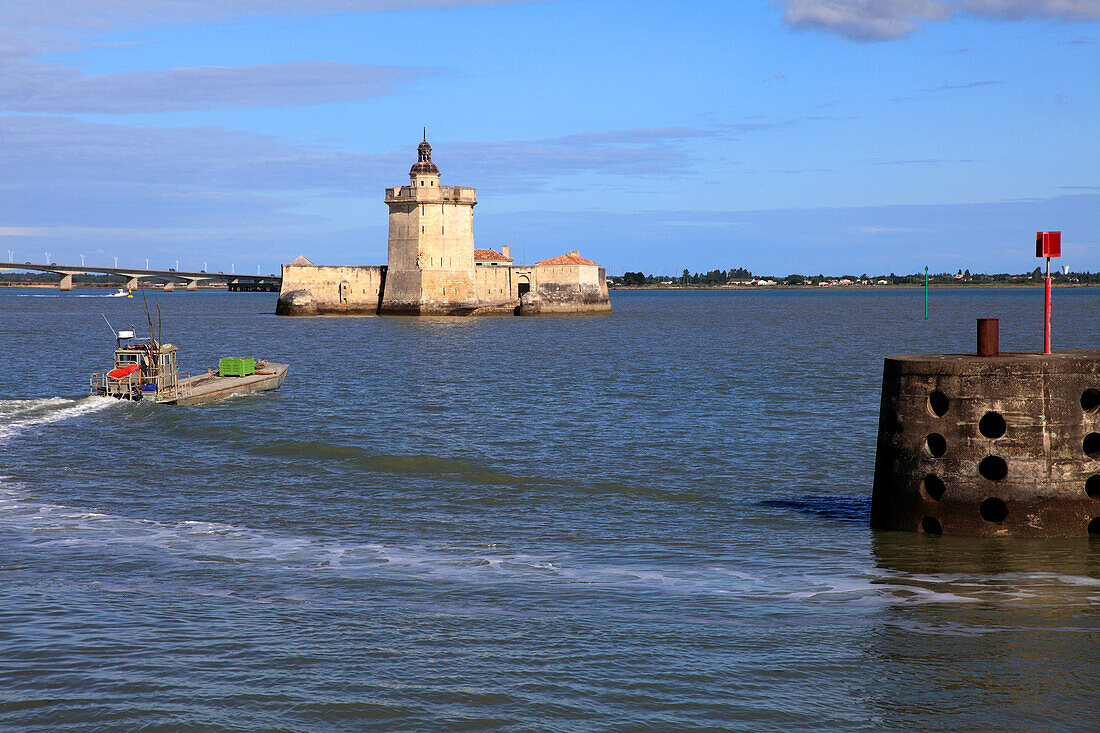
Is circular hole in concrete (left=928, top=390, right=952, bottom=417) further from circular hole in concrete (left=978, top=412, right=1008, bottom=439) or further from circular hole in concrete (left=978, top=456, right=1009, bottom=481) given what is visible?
circular hole in concrete (left=978, top=456, right=1009, bottom=481)

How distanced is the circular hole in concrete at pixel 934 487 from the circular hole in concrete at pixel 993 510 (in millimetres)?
517

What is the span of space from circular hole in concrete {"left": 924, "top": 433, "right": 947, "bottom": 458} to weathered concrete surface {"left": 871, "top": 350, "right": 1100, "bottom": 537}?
0.04 feet

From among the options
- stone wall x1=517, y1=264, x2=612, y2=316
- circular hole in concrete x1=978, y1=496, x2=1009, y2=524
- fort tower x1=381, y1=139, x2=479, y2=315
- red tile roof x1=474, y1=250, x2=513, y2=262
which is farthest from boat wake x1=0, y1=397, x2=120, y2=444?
red tile roof x1=474, y1=250, x2=513, y2=262

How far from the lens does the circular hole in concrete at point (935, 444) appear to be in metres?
13.6

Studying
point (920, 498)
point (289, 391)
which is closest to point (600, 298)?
point (289, 391)

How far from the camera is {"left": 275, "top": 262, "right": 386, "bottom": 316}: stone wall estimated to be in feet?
332

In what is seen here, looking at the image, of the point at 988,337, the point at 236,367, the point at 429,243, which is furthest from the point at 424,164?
the point at 988,337

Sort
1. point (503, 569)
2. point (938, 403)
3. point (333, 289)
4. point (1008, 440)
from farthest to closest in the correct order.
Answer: point (333, 289)
point (938, 403)
point (1008, 440)
point (503, 569)

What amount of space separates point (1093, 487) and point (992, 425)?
1545 mm

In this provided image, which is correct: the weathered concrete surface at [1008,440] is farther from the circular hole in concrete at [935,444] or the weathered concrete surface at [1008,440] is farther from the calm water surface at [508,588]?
the calm water surface at [508,588]

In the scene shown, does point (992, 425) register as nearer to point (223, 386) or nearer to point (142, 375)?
point (223, 386)

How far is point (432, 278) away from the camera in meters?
94.8

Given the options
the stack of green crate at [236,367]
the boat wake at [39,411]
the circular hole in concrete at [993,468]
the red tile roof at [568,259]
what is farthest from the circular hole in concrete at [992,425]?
the red tile roof at [568,259]

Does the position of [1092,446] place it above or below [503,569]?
above
